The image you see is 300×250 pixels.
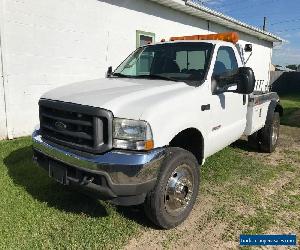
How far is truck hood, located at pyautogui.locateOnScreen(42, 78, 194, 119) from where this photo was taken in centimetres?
321

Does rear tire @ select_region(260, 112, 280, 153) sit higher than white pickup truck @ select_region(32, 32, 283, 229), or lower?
lower

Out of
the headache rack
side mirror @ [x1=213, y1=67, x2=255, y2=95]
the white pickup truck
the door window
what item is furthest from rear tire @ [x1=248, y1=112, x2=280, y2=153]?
the headache rack

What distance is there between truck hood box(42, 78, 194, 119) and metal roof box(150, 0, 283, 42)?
292 inches

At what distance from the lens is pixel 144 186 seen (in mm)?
3234

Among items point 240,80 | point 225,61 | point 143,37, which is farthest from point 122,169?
point 143,37

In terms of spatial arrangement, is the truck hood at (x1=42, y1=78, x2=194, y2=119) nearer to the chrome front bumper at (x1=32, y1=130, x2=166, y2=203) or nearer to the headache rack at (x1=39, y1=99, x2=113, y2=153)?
the headache rack at (x1=39, y1=99, x2=113, y2=153)

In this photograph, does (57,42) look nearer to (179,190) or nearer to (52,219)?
(52,219)

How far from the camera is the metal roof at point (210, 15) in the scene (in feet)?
36.7

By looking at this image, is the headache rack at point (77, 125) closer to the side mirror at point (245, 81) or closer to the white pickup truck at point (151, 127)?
the white pickup truck at point (151, 127)

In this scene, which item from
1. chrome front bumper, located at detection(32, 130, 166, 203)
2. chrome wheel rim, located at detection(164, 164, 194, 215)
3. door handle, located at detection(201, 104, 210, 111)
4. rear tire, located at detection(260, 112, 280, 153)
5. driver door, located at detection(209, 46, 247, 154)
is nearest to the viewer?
chrome front bumper, located at detection(32, 130, 166, 203)

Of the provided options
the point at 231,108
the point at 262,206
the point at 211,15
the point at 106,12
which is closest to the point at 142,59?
the point at 231,108

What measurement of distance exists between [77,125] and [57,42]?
5.42 metres

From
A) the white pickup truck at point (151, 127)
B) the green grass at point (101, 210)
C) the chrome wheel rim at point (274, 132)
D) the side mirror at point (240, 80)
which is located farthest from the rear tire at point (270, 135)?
the side mirror at point (240, 80)

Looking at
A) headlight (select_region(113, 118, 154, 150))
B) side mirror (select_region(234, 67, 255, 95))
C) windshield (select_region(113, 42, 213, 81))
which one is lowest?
headlight (select_region(113, 118, 154, 150))
